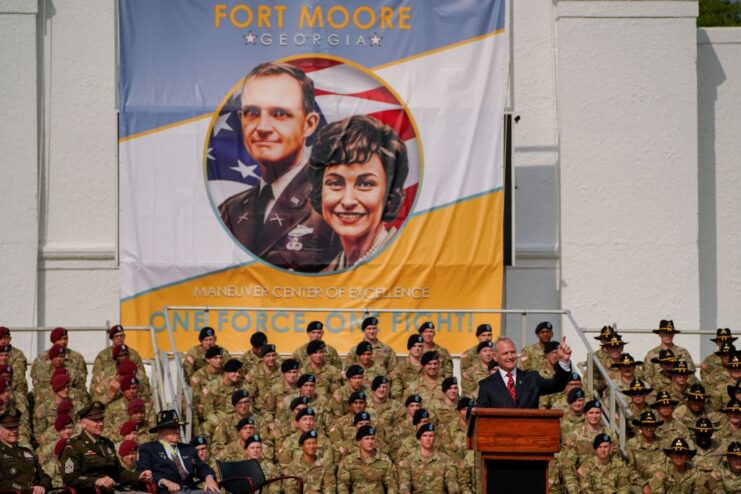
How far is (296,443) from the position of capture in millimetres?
17266

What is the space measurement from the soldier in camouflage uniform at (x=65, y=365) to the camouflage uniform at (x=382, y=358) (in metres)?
3.07

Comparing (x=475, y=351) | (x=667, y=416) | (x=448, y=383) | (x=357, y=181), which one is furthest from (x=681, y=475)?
(x=357, y=181)

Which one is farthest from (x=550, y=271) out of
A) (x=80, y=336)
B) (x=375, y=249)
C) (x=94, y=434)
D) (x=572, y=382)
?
(x=94, y=434)

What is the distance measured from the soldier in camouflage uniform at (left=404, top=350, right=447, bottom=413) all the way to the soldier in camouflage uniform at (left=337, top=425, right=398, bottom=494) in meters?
1.31

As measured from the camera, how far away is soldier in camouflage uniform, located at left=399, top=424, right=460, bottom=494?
671 inches

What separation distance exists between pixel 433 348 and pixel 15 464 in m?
5.36

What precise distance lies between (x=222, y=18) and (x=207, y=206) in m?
2.40

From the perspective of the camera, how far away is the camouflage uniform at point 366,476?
1703 cm

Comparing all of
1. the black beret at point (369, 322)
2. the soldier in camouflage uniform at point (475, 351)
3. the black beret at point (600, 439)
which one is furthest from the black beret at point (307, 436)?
the black beret at point (600, 439)

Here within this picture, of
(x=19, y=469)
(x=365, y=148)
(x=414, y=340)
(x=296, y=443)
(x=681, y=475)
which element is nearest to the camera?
(x=19, y=469)

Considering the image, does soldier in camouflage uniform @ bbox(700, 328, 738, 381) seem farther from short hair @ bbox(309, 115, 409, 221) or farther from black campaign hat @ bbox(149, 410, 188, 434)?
black campaign hat @ bbox(149, 410, 188, 434)

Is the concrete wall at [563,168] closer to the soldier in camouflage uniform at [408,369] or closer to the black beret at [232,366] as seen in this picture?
the soldier in camouflage uniform at [408,369]

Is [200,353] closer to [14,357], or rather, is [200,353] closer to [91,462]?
[14,357]

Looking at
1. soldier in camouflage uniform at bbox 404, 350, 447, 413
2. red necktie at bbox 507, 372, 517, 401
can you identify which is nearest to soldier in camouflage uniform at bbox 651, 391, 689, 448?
soldier in camouflage uniform at bbox 404, 350, 447, 413
